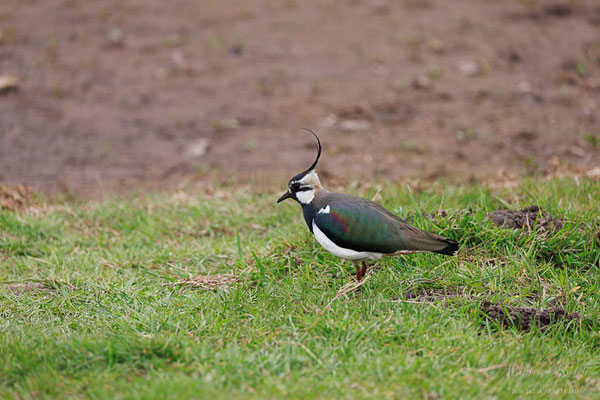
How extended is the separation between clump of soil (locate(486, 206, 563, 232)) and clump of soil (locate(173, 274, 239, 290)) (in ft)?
6.09

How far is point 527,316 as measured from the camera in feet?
12.4

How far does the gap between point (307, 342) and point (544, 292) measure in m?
1.56

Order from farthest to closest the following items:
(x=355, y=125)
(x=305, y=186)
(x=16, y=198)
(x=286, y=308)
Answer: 1. (x=355, y=125)
2. (x=16, y=198)
3. (x=305, y=186)
4. (x=286, y=308)

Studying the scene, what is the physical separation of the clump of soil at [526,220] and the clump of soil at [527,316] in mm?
829

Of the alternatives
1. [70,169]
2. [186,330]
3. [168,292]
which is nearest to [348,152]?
[70,169]

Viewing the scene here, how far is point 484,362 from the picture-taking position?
10.9ft

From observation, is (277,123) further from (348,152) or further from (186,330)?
(186,330)

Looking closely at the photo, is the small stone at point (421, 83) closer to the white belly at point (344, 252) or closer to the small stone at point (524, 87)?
the small stone at point (524, 87)

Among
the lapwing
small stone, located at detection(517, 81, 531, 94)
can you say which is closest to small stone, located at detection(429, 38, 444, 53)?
small stone, located at detection(517, 81, 531, 94)

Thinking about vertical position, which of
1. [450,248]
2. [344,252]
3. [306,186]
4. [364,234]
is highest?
[306,186]

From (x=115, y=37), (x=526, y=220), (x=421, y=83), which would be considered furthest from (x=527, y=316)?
(x=115, y=37)

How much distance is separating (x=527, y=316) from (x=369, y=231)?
1031 mm

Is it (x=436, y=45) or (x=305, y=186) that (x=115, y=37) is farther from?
(x=305, y=186)

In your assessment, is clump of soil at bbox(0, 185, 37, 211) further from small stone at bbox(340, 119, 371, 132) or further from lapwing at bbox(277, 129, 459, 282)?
small stone at bbox(340, 119, 371, 132)
